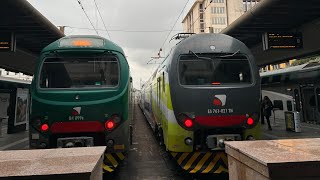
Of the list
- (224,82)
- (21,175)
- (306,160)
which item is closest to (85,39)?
(224,82)

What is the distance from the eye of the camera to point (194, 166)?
599cm

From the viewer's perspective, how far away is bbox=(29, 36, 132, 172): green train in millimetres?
5547

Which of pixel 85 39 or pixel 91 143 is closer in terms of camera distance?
pixel 91 143

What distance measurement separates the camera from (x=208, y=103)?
5.94 meters

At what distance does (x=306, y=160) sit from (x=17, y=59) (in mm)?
19385

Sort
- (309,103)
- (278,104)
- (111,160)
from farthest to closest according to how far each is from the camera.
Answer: (278,104) → (309,103) → (111,160)

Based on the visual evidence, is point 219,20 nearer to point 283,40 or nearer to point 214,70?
point 283,40

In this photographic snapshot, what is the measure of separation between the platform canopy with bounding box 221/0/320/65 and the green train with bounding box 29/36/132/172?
655 cm

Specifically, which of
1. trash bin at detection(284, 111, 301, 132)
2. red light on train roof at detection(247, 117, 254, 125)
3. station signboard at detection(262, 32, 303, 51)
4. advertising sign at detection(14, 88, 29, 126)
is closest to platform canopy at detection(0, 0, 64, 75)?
advertising sign at detection(14, 88, 29, 126)

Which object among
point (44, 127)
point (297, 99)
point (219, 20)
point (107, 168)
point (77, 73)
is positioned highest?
point (219, 20)

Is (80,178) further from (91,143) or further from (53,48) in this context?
(53,48)

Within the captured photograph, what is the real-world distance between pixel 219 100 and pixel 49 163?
412cm

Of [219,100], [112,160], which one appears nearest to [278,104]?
[219,100]

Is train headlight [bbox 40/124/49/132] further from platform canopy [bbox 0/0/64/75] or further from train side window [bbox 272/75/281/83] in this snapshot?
train side window [bbox 272/75/281/83]
